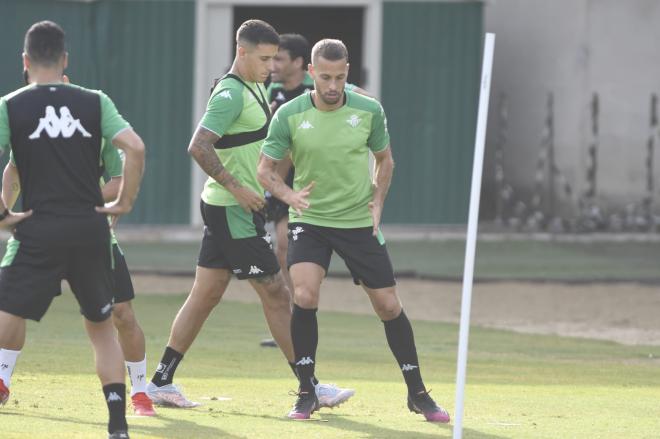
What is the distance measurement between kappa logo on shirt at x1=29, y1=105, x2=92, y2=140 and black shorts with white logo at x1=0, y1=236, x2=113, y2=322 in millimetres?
513

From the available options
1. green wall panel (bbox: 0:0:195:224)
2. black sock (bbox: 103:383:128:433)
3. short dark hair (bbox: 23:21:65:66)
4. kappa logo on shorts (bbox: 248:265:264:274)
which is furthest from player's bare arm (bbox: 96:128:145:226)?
green wall panel (bbox: 0:0:195:224)

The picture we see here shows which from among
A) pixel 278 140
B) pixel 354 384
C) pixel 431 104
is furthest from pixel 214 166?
pixel 431 104

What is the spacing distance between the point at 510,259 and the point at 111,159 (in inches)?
499

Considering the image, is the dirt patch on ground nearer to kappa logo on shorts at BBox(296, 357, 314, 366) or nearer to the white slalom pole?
kappa logo on shorts at BBox(296, 357, 314, 366)

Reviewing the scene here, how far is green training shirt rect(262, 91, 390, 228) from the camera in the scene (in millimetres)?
8711

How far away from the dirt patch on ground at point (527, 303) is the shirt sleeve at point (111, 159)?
25.7 feet

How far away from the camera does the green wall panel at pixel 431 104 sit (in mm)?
21953

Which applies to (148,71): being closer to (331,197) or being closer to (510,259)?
(510,259)

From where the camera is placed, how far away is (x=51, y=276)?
23.9ft

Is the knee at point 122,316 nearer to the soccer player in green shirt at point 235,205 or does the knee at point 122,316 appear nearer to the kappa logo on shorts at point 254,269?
the soccer player in green shirt at point 235,205

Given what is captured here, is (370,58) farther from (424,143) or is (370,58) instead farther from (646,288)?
(646,288)

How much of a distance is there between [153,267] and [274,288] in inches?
368

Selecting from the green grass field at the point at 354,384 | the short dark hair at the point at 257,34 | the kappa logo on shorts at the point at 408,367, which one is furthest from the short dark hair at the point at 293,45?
the kappa logo on shorts at the point at 408,367

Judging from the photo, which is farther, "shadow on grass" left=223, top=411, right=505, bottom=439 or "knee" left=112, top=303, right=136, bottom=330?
"knee" left=112, top=303, right=136, bottom=330
